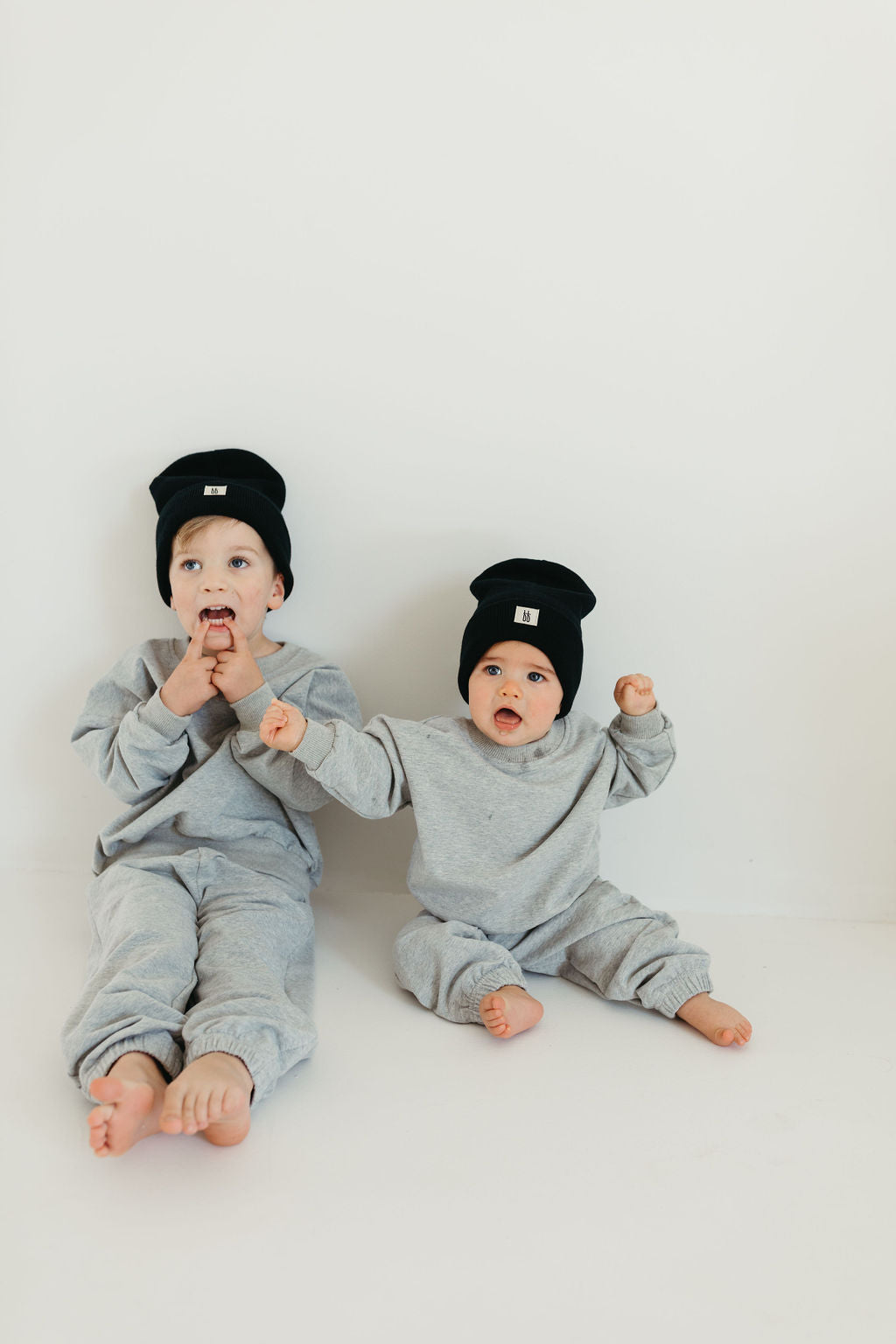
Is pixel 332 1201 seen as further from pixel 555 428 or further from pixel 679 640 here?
pixel 555 428

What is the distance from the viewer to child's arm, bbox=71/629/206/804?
1.34 meters

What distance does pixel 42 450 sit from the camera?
61.4 inches

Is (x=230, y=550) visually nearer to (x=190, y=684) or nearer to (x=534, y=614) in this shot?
(x=190, y=684)

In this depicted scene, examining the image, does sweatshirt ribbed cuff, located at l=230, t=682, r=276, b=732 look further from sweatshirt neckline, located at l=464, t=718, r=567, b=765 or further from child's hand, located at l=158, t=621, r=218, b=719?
sweatshirt neckline, located at l=464, t=718, r=567, b=765

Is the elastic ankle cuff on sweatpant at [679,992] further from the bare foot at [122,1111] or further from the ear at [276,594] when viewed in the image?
the ear at [276,594]

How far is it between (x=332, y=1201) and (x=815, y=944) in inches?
36.1

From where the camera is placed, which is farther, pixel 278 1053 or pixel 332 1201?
pixel 278 1053

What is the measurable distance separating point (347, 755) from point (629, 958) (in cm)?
45

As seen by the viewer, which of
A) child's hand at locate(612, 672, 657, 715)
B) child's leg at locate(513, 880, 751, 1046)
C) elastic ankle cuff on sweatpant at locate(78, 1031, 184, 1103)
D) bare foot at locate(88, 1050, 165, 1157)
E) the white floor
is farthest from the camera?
child's hand at locate(612, 672, 657, 715)

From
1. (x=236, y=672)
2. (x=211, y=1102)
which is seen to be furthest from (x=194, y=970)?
(x=236, y=672)

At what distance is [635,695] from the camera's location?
4.54 feet

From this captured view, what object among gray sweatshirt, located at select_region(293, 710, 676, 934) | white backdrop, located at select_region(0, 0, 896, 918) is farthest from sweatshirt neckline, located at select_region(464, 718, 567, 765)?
white backdrop, located at select_region(0, 0, 896, 918)

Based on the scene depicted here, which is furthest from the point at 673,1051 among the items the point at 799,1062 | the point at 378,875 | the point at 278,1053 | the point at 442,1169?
the point at 378,875

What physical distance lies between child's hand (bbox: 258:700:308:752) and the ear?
0.29 meters
